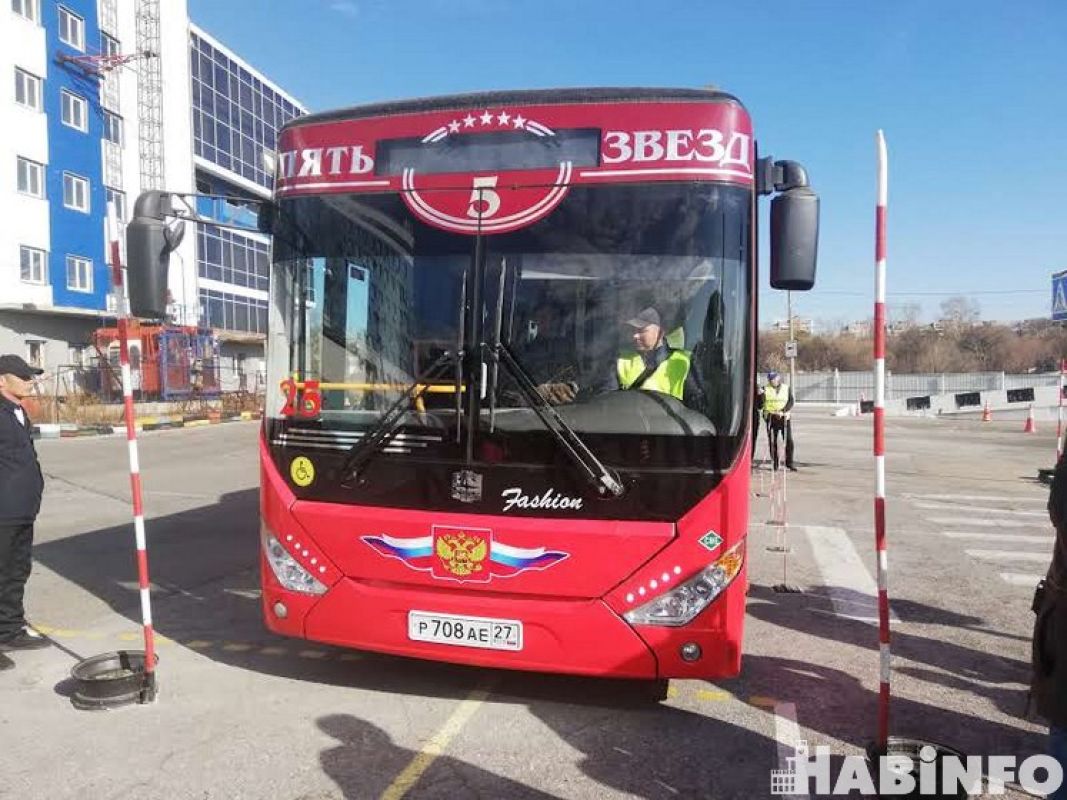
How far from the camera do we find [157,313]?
4414mm

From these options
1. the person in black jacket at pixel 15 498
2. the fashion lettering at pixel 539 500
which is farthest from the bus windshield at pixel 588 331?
the person in black jacket at pixel 15 498

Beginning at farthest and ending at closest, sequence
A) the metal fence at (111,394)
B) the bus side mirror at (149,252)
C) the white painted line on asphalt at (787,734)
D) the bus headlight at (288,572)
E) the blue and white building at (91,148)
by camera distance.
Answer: the blue and white building at (91,148) < the metal fence at (111,394) < the bus side mirror at (149,252) < the bus headlight at (288,572) < the white painted line on asphalt at (787,734)

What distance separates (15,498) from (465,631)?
10.3ft

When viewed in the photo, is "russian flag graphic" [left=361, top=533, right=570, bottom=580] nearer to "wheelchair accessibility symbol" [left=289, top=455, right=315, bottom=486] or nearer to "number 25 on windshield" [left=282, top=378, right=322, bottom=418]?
"wheelchair accessibility symbol" [left=289, top=455, right=315, bottom=486]

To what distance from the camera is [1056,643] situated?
265cm

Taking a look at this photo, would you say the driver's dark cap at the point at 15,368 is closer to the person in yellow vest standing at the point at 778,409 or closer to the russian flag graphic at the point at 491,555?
the russian flag graphic at the point at 491,555

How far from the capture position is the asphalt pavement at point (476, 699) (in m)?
3.55

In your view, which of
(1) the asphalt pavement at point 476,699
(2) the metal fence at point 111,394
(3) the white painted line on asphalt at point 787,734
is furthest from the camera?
(2) the metal fence at point 111,394

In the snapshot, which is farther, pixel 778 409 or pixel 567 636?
pixel 778 409

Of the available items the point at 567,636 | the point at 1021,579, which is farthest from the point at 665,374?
the point at 1021,579

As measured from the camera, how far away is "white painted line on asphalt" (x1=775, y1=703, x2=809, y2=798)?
12.1 ft

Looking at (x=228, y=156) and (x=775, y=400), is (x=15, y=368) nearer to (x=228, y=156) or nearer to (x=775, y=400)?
(x=775, y=400)

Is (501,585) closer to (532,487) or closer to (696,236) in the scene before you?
(532,487)

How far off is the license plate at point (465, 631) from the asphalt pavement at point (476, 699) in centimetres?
45
